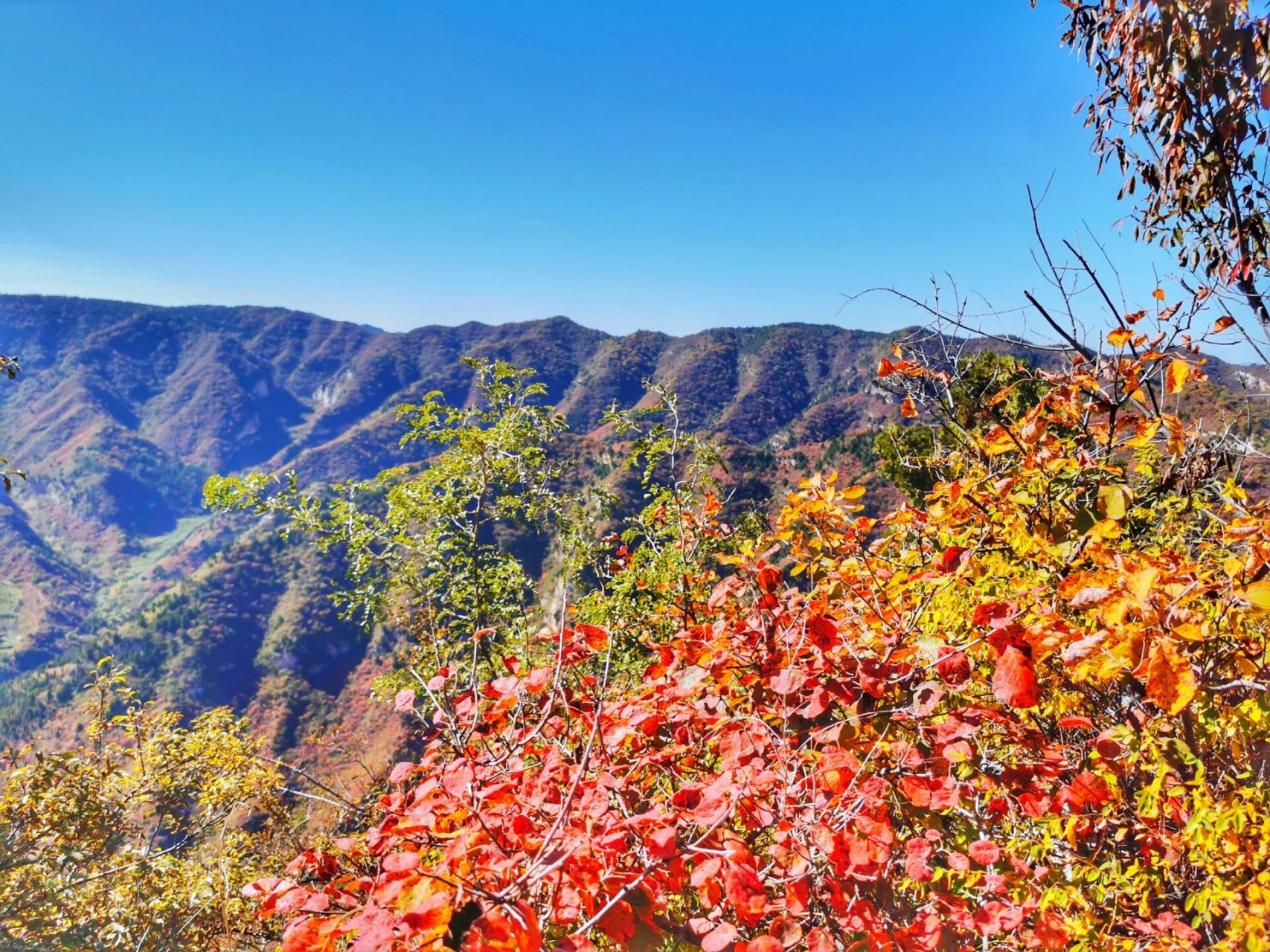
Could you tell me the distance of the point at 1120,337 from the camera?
2387mm

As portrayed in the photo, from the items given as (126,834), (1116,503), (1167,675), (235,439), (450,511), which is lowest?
(126,834)

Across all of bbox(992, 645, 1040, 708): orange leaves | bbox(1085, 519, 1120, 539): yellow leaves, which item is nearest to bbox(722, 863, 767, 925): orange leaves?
bbox(992, 645, 1040, 708): orange leaves

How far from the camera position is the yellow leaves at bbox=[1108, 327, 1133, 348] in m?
2.38

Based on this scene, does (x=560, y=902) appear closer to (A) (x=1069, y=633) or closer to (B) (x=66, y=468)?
(A) (x=1069, y=633)

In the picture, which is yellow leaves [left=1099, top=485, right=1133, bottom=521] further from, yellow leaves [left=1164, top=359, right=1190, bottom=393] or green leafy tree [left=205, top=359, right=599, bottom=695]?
green leafy tree [left=205, top=359, right=599, bottom=695]

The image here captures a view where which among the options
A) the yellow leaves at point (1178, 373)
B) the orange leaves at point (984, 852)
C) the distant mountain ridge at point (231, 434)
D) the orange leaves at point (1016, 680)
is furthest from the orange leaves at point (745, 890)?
the distant mountain ridge at point (231, 434)

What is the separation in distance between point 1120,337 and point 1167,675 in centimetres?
183

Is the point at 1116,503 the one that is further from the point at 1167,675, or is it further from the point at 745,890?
the point at 745,890

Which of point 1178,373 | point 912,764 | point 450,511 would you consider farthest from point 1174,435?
point 450,511

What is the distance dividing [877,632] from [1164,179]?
105 inches

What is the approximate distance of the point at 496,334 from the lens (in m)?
140

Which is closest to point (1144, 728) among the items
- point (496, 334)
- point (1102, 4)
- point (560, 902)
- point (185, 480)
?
point (560, 902)

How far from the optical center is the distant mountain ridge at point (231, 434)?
2761 inches

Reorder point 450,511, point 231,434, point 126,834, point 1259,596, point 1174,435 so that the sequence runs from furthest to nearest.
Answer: point 231,434 → point 126,834 → point 450,511 → point 1174,435 → point 1259,596
